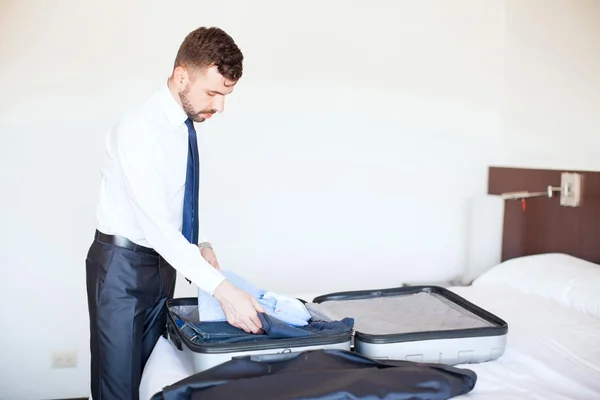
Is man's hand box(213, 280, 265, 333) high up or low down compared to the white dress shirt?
down

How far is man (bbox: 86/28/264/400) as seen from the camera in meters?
1.77

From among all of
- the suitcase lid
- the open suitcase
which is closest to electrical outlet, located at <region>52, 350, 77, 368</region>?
the open suitcase

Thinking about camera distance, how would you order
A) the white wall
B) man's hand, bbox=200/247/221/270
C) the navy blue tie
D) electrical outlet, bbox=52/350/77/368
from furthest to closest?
1. electrical outlet, bbox=52/350/77/368
2. the white wall
3. man's hand, bbox=200/247/221/270
4. the navy blue tie

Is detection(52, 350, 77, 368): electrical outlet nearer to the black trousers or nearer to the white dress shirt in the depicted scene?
the black trousers

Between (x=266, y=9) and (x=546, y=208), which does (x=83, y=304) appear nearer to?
(x=266, y=9)

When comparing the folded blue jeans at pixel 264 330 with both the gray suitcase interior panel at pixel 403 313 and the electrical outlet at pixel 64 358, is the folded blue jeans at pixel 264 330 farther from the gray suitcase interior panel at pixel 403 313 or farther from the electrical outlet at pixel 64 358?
the electrical outlet at pixel 64 358

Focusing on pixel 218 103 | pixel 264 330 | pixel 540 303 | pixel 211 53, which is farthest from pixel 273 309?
pixel 540 303

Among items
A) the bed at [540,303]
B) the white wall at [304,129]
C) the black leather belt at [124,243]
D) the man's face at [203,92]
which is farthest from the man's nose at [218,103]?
the white wall at [304,129]

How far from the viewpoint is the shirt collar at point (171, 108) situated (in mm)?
1916

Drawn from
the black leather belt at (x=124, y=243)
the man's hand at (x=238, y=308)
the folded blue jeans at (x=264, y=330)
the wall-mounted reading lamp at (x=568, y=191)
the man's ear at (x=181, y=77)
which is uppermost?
the man's ear at (x=181, y=77)

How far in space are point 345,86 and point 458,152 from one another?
0.76 metres

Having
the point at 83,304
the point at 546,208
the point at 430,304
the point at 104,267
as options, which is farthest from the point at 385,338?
the point at 83,304

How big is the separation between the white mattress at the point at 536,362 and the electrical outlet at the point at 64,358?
55.4 inches

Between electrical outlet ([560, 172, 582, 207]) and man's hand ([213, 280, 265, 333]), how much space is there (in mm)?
1768
